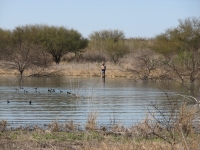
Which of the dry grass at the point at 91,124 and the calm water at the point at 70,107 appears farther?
the calm water at the point at 70,107

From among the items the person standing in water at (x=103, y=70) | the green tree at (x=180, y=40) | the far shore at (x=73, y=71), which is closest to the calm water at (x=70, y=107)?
the person standing in water at (x=103, y=70)

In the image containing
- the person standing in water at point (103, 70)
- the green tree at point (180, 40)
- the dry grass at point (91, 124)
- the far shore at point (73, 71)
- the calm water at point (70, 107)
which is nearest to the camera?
the dry grass at point (91, 124)

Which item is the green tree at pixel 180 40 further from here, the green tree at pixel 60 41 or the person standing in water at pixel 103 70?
the green tree at pixel 60 41

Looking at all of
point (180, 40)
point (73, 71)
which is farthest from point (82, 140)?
point (180, 40)

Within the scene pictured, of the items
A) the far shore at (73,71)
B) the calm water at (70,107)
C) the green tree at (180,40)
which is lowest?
the calm water at (70,107)

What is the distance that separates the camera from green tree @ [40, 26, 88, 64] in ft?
209

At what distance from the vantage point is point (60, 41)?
6431cm

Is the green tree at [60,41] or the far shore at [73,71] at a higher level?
the green tree at [60,41]

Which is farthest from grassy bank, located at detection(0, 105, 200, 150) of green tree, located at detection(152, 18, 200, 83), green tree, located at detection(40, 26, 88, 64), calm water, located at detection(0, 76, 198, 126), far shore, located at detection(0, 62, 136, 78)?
green tree, located at detection(40, 26, 88, 64)

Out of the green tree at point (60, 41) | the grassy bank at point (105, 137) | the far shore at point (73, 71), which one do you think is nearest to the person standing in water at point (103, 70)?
the far shore at point (73, 71)

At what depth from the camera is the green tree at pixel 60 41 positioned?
63844 mm

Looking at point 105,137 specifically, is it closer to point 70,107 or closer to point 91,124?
point 91,124

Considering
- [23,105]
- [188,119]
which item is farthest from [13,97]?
[188,119]

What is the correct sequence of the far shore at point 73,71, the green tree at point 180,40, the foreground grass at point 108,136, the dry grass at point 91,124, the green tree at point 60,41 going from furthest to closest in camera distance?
1. the green tree at point 60,41
2. the green tree at point 180,40
3. the far shore at point 73,71
4. the dry grass at point 91,124
5. the foreground grass at point 108,136
